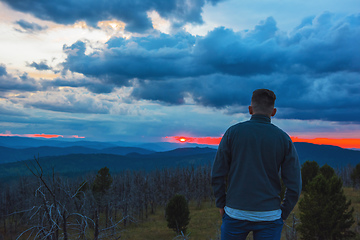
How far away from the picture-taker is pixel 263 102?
3.94 metres

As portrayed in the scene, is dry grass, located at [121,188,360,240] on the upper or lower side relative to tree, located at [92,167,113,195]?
lower

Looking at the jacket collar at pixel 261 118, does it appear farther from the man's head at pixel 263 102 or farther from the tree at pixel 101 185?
the tree at pixel 101 185

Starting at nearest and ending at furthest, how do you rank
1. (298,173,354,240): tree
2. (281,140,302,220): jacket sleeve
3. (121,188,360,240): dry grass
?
(281,140,302,220): jacket sleeve < (298,173,354,240): tree < (121,188,360,240): dry grass

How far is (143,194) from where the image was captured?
279 feet

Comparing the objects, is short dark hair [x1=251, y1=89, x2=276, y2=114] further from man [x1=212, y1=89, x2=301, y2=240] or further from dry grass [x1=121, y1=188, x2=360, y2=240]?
dry grass [x1=121, y1=188, x2=360, y2=240]

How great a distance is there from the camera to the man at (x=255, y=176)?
3.60 meters

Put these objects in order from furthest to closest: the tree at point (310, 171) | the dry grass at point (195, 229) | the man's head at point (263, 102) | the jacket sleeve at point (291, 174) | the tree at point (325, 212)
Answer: the tree at point (310, 171)
the dry grass at point (195, 229)
the tree at point (325, 212)
the man's head at point (263, 102)
the jacket sleeve at point (291, 174)

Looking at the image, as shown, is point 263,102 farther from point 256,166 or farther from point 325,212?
point 325,212

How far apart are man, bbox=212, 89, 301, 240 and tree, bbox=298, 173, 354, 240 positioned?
91.2ft

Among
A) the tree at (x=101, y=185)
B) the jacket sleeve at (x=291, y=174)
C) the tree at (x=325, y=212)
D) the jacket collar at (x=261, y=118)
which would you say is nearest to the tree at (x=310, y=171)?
the tree at (x=325, y=212)

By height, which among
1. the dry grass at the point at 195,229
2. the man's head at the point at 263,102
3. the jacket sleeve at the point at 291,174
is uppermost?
the man's head at the point at 263,102

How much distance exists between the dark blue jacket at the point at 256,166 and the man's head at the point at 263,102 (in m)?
0.10

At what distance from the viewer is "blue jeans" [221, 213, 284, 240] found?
143 inches

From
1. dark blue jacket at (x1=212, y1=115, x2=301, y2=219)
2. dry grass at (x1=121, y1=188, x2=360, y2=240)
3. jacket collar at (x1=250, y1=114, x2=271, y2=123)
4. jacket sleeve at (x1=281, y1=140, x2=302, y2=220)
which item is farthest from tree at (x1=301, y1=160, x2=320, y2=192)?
jacket collar at (x1=250, y1=114, x2=271, y2=123)
